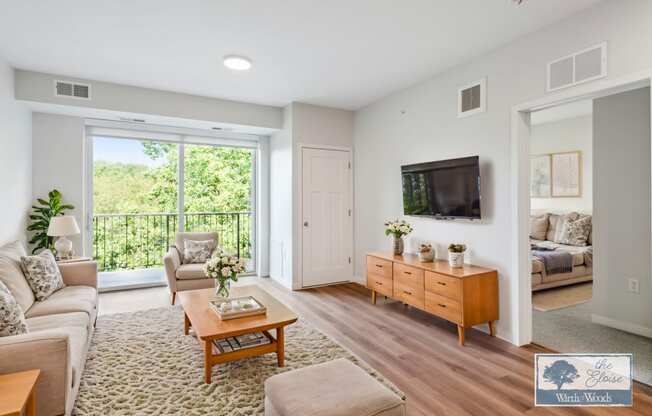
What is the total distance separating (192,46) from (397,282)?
309 centimetres

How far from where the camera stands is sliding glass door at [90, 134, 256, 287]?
495cm

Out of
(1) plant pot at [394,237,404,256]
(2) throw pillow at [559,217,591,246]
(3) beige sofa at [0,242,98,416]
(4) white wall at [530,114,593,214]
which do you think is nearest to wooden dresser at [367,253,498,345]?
(1) plant pot at [394,237,404,256]

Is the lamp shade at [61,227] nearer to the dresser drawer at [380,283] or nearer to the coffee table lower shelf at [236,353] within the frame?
the coffee table lower shelf at [236,353]

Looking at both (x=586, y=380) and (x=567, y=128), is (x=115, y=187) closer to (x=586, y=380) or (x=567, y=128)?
(x=586, y=380)

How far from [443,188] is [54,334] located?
11.0ft

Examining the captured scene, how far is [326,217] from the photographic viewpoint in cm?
517

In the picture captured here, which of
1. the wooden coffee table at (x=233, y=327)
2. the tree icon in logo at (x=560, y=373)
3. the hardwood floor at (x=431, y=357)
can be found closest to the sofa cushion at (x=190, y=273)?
the hardwood floor at (x=431, y=357)

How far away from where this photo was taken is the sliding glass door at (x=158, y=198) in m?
4.95

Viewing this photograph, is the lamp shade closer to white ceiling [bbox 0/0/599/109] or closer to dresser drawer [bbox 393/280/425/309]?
white ceiling [bbox 0/0/599/109]

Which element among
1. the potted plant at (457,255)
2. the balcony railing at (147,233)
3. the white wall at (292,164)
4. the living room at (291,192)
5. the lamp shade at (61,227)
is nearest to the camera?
the living room at (291,192)

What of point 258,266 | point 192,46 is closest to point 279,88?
point 192,46

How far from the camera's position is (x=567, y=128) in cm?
595

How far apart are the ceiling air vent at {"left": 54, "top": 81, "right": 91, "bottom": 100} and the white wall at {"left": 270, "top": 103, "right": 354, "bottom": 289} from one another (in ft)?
8.03

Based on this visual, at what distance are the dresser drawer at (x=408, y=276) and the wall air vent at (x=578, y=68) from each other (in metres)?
1.97
